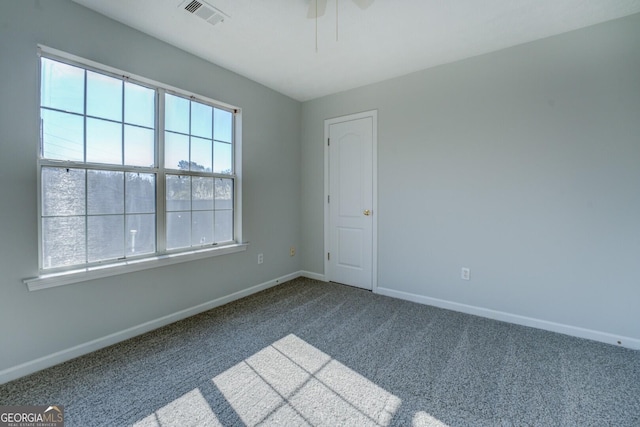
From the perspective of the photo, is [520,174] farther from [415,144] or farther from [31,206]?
[31,206]

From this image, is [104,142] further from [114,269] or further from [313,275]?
[313,275]

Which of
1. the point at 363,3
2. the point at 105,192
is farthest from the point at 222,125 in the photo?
the point at 363,3

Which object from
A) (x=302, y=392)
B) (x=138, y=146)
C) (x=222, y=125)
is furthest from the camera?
(x=222, y=125)

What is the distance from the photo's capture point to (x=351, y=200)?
3699 millimetres

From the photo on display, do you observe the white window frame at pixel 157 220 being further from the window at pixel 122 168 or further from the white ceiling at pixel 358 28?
the white ceiling at pixel 358 28

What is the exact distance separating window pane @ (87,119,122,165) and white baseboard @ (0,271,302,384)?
1.43 meters

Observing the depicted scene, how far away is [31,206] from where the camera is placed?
6.07 feet

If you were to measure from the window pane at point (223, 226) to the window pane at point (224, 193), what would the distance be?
0.27 ft

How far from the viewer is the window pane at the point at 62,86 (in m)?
1.94

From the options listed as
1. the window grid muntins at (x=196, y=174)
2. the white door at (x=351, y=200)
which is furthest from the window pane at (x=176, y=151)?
the white door at (x=351, y=200)

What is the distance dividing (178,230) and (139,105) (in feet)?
3.91

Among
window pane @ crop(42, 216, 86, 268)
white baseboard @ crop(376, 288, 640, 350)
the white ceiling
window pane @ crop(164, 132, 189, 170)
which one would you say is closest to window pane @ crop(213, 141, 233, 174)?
window pane @ crop(164, 132, 189, 170)

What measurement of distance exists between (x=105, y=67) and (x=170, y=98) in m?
0.54

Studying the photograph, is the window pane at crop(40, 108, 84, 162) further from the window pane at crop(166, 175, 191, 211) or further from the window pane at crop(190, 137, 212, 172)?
the window pane at crop(190, 137, 212, 172)
